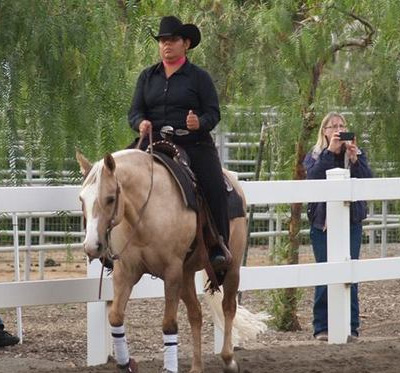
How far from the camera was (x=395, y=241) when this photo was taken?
Answer: 68.1 ft

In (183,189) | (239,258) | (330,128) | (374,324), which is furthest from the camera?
(374,324)

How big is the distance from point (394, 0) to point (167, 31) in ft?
11.7

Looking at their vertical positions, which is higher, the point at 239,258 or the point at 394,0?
the point at 394,0

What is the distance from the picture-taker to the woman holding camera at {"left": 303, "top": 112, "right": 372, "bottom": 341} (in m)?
11.5

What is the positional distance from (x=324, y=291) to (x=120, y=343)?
3695 millimetres

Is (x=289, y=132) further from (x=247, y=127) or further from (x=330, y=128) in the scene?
(x=330, y=128)

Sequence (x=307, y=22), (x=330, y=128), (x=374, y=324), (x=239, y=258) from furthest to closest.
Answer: (x=374, y=324) → (x=307, y=22) → (x=330, y=128) → (x=239, y=258)

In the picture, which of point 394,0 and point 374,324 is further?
point 374,324

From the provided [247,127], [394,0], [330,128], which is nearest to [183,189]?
[330,128]

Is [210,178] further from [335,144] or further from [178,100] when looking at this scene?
[335,144]

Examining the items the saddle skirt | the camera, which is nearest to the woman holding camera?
the camera

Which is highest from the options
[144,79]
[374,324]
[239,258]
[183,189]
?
[144,79]

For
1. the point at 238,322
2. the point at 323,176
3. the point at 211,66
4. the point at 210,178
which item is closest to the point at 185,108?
the point at 210,178

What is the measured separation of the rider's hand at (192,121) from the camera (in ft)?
28.3
